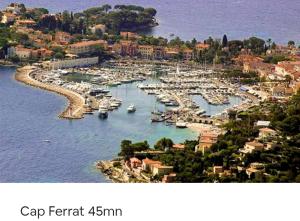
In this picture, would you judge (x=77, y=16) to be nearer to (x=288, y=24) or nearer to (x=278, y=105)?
(x=288, y=24)

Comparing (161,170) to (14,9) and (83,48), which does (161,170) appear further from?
(14,9)

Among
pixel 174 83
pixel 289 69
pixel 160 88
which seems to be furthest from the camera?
pixel 289 69

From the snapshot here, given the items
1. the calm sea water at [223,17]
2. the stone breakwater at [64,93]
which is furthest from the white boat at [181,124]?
the calm sea water at [223,17]

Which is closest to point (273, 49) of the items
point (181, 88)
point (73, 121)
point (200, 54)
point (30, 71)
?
point (200, 54)

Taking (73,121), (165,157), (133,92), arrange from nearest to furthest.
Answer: (165,157) < (73,121) < (133,92)

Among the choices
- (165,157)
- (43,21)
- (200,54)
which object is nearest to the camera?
(165,157)

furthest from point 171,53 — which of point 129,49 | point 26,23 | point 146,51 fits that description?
point 26,23

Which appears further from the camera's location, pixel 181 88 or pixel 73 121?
pixel 181 88

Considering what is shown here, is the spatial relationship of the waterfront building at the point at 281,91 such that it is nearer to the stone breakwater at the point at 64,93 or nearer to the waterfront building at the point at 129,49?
the stone breakwater at the point at 64,93
